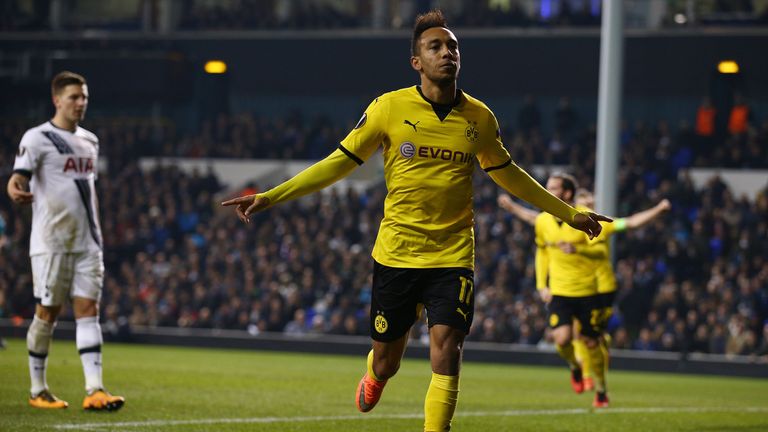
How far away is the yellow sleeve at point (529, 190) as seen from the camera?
24.7ft

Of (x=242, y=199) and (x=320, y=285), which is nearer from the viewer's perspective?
(x=242, y=199)

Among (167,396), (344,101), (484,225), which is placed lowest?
(167,396)

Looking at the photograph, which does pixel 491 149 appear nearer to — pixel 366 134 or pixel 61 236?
pixel 366 134

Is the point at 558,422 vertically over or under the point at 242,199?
under

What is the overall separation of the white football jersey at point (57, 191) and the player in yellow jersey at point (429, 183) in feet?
11.0

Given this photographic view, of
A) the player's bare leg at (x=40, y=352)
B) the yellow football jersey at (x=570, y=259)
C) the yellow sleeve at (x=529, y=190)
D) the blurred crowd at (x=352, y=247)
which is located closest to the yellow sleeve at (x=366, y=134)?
the yellow sleeve at (x=529, y=190)

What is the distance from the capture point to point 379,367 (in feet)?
25.2

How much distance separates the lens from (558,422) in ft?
35.2

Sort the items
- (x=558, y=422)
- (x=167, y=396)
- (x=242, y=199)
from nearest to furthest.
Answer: (x=242, y=199)
(x=558, y=422)
(x=167, y=396)

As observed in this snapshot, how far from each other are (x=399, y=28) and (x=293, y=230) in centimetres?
749

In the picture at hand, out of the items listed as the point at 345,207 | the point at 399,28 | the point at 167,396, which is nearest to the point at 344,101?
the point at 399,28

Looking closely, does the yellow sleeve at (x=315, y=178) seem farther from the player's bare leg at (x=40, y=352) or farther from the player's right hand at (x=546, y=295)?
the player's right hand at (x=546, y=295)

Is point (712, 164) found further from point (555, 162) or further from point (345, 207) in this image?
point (345, 207)

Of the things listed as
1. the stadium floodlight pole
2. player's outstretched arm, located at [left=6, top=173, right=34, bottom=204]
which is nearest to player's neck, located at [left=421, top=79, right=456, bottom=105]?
player's outstretched arm, located at [left=6, top=173, right=34, bottom=204]
